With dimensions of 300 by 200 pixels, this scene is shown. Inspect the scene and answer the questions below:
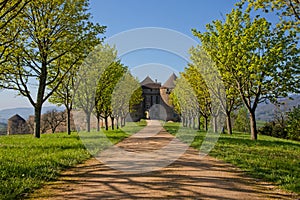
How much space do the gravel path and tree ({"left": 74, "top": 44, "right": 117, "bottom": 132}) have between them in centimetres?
1802

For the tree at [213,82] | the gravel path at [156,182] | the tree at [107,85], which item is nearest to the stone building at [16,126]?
the tree at [107,85]

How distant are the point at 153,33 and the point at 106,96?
45.1 ft

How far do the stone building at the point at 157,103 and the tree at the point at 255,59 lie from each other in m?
60.3

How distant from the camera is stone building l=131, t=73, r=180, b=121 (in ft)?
274

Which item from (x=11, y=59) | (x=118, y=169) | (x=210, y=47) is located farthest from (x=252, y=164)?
(x=11, y=59)

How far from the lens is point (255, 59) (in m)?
18.4

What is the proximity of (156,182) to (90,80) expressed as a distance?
71.5 feet

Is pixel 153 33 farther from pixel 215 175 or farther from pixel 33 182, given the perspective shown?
pixel 33 182

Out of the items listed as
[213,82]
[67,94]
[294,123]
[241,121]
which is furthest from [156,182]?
[241,121]

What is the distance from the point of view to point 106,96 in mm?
30297

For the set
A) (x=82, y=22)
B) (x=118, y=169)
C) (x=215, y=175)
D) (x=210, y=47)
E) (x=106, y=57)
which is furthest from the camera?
(x=106, y=57)

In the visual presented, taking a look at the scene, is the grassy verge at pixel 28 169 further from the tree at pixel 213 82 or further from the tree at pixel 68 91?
the tree at pixel 213 82

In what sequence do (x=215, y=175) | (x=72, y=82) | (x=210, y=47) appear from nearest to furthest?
(x=215, y=175) → (x=210, y=47) → (x=72, y=82)

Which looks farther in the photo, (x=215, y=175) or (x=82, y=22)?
(x=82, y=22)
